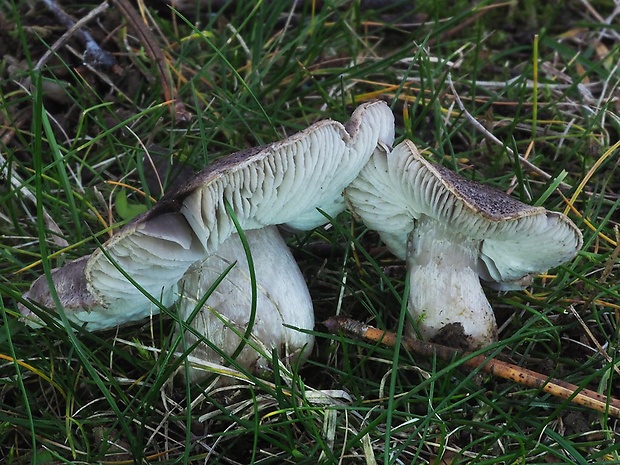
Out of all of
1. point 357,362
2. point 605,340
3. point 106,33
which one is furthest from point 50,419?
point 106,33

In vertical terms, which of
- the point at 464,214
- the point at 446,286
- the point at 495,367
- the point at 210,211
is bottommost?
the point at 495,367

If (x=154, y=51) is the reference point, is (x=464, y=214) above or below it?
below

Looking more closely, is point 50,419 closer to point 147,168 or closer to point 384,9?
point 147,168

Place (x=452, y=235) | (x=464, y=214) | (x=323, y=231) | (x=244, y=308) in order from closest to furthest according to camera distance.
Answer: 1. (x=464, y=214)
2. (x=244, y=308)
3. (x=452, y=235)
4. (x=323, y=231)

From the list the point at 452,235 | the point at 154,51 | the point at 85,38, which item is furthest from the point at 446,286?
the point at 85,38

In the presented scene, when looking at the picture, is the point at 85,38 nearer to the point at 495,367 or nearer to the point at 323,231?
the point at 323,231

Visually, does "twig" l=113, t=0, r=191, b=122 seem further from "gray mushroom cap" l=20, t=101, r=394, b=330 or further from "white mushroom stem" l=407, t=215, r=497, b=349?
"white mushroom stem" l=407, t=215, r=497, b=349
